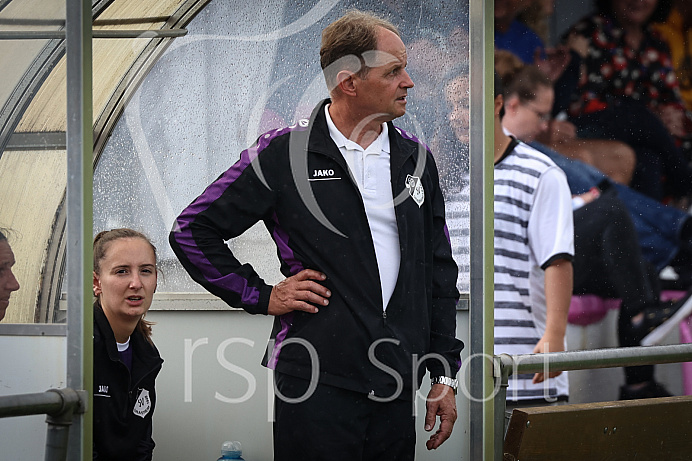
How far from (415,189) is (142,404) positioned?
1289 millimetres

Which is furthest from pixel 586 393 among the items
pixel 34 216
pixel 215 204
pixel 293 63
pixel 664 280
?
pixel 34 216

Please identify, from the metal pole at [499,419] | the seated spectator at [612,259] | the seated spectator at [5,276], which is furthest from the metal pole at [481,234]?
the seated spectator at [612,259]

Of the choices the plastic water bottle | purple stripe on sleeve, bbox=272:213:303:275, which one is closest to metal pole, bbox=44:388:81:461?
purple stripe on sleeve, bbox=272:213:303:275

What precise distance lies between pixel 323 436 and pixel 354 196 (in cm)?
65

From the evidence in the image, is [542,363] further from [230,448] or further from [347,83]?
[230,448]

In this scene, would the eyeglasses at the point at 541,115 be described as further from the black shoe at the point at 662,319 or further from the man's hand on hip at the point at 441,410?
the man's hand on hip at the point at 441,410

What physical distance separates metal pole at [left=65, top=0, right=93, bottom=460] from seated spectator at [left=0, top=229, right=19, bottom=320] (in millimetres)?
154

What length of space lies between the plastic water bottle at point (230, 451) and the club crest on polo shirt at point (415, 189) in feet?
4.63

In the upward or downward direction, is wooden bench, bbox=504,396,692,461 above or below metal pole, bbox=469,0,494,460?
below

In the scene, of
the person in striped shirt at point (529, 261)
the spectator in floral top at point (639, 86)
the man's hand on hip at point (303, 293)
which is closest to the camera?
the man's hand on hip at point (303, 293)

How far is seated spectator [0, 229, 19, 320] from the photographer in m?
2.36

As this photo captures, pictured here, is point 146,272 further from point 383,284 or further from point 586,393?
point 586,393

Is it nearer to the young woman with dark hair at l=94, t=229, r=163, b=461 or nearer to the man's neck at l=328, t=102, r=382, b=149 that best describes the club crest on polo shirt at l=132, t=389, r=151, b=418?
the young woman with dark hair at l=94, t=229, r=163, b=461

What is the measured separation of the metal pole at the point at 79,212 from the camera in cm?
233
